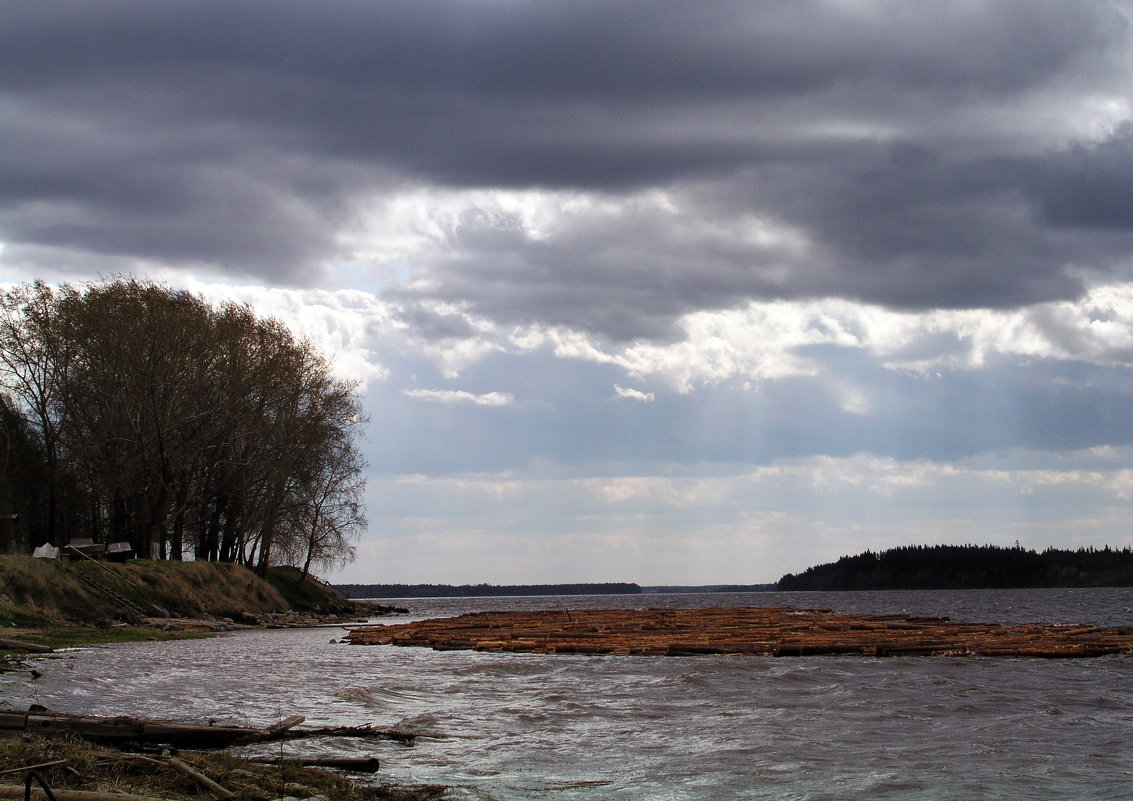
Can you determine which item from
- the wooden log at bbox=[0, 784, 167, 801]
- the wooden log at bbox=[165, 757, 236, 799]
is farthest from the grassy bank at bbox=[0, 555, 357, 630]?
the wooden log at bbox=[0, 784, 167, 801]

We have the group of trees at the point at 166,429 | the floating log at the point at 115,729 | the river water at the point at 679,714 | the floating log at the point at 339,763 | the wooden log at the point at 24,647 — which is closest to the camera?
the floating log at the point at 115,729

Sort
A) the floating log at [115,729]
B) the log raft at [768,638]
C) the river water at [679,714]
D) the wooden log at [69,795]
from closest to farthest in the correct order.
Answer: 1. the wooden log at [69,795]
2. the floating log at [115,729]
3. the river water at [679,714]
4. the log raft at [768,638]

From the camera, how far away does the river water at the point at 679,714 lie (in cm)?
1266

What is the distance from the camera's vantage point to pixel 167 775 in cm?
1010

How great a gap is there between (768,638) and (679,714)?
56.8 ft

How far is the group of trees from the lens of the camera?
1891 inches

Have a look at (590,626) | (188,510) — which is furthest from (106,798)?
(188,510)

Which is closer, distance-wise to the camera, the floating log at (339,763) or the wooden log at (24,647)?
the floating log at (339,763)

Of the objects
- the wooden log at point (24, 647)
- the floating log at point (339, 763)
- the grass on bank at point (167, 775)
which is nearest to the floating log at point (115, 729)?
the grass on bank at point (167, 775)

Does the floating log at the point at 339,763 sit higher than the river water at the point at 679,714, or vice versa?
the floating log at the point at 339,763

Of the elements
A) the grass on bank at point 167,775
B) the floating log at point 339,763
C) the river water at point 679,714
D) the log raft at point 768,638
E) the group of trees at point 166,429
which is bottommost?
the log raft at point 768,638

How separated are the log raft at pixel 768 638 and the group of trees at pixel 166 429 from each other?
14533 mm

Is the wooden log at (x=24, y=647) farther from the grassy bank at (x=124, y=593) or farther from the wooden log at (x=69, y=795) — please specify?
the wooden log at (x=69, y=795)

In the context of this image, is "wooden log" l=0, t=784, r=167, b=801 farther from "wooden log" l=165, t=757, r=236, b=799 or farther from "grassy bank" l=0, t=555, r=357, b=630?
"grassy bank" l=0, t=555, r=357, b=630
